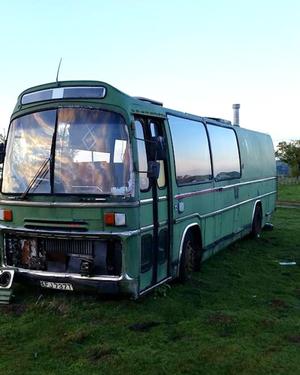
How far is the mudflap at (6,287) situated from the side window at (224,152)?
14.7ft

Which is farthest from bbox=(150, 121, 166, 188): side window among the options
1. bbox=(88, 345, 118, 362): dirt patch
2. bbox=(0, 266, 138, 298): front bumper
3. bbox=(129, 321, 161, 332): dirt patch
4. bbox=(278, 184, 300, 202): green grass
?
bbox=(278, 184, 300, 202): green grass

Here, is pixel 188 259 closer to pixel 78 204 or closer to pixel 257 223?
pixel 78 204

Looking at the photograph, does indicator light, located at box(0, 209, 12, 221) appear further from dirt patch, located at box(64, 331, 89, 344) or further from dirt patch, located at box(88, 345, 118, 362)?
dirt patch, located at box(88, 345, 118, 362)

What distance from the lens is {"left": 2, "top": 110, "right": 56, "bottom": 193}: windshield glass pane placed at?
6457 millimetres

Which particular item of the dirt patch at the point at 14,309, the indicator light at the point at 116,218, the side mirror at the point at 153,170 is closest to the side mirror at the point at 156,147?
the side mirror at the point at 153,170

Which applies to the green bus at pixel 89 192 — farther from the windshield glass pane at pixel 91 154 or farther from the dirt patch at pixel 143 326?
the dirt patch at pixel 143 326

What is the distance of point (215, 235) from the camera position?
9.55m

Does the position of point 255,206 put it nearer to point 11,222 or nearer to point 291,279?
point 291,279

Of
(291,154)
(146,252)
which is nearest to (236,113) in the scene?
(146,252)

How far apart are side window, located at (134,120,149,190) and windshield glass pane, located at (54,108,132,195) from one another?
0.26 m

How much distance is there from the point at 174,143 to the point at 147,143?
105 cm

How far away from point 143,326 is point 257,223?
8.10 m

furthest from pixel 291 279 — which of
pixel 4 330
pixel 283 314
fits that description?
pixel 4 330

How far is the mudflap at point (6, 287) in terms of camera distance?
261 inches
